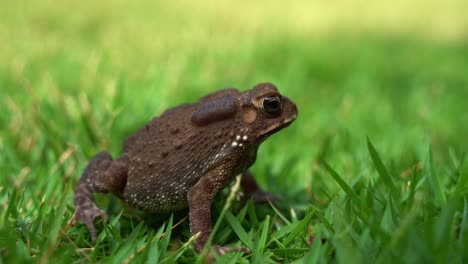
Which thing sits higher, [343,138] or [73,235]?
[73,235]

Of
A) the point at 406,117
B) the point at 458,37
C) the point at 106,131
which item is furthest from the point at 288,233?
the point at 458,37

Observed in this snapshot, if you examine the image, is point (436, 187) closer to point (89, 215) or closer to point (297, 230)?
point (297, 230)

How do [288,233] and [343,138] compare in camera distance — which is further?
[343,138]

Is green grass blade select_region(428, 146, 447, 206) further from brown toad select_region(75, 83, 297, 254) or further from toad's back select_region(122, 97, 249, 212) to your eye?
toad's back select_region(122, 97, 249, 212)

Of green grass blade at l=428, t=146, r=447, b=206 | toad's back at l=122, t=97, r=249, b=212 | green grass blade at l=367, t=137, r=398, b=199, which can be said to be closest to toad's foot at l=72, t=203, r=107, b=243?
toad's back at l=122, t=97, r=249, b=212

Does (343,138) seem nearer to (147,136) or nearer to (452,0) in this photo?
(147,136)

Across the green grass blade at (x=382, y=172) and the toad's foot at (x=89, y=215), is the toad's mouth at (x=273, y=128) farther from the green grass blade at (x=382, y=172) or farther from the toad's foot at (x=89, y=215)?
the toad's foot at (x=89, y=215)

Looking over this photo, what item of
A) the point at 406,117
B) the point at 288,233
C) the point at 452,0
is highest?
the point at 288,233
